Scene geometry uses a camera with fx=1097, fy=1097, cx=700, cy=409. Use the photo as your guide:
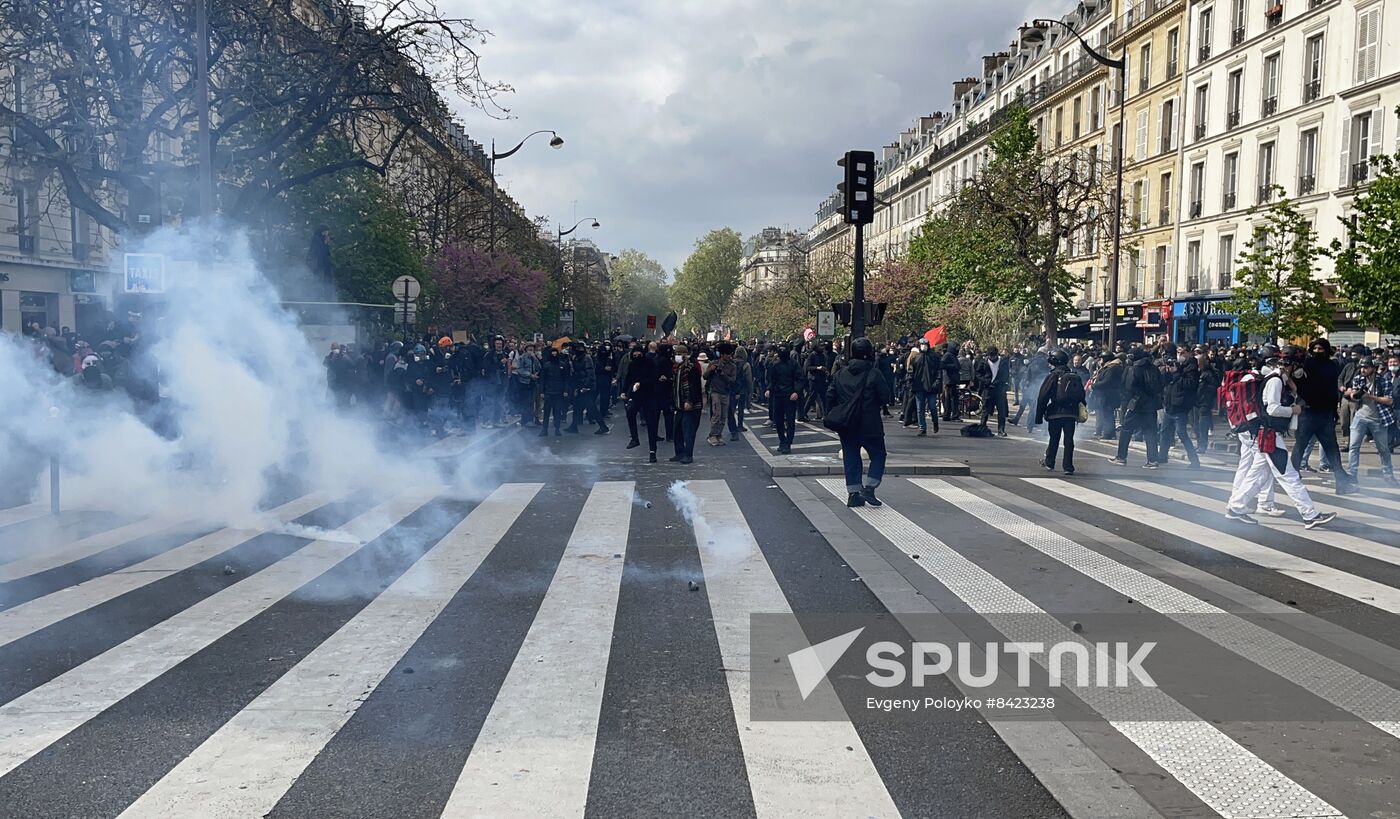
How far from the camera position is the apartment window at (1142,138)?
4634 centimetres

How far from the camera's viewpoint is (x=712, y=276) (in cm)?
15675

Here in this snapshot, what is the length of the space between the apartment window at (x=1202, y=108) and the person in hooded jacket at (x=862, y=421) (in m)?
36.8

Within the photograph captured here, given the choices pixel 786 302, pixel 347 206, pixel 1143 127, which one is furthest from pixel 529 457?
pixel 786 302

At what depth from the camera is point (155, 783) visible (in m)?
3.76

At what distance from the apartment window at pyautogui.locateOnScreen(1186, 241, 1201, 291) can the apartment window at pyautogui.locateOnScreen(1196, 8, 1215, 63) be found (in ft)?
22.7

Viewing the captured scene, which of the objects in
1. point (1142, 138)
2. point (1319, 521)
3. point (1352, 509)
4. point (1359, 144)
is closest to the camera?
point (1319, 521)

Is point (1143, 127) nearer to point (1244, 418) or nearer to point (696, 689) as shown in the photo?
point (1244, 418)

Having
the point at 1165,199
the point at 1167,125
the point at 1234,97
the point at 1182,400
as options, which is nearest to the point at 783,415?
the point at 1182,400

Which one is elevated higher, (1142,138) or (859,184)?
(1142,138)

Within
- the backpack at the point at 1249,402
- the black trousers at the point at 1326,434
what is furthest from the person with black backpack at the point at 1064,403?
the backpack at the point at 1249,402

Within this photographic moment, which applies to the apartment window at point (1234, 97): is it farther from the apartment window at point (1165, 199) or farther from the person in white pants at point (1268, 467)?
the person in white pants at point (1268, 467)

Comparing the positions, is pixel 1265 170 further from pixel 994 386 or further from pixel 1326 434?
pixel 1326 434

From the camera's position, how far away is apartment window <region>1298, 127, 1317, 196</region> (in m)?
34.6

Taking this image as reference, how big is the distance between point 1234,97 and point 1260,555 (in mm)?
36957
